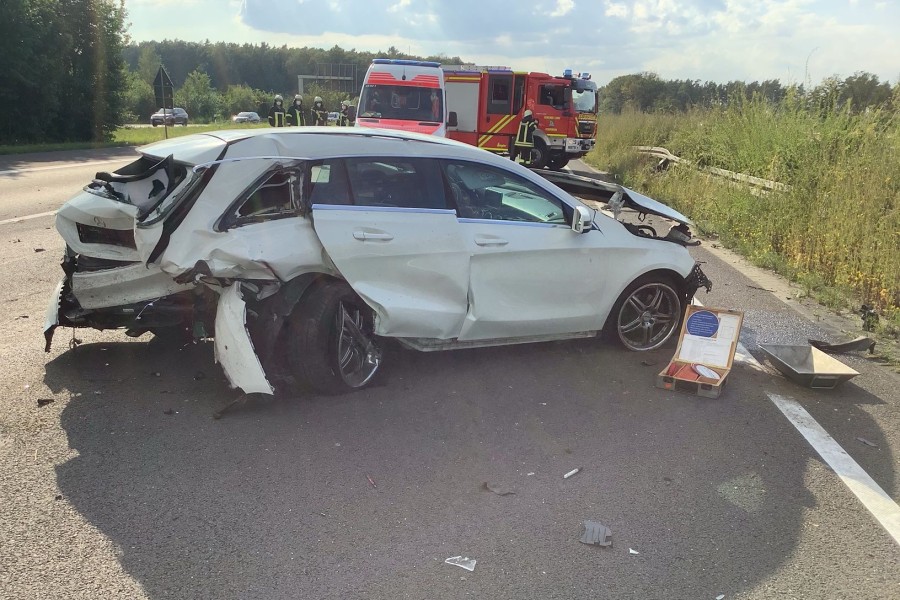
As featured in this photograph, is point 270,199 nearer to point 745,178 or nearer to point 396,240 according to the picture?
point 396,240

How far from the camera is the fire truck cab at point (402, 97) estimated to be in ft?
53.0

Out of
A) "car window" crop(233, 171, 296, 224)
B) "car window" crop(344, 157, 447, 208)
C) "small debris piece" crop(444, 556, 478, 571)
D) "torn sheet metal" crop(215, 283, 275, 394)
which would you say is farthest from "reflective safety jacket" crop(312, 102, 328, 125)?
"small debris piece" crop(444, 556, 478, 571)

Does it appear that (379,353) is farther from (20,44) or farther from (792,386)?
(20,44)

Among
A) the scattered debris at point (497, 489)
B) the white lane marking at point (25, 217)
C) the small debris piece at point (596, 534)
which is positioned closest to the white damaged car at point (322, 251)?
the scattered debris at point (497, 489)

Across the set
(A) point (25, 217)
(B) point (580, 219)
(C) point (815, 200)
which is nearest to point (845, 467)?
(B) point (580, 219)

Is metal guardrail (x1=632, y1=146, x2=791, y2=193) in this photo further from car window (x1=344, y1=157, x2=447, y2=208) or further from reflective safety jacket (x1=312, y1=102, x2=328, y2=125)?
reflective safety jacket (x1=312, y1=102, x2=328, y2=125)

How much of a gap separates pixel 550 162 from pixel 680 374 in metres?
21.7

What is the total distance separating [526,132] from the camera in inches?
947

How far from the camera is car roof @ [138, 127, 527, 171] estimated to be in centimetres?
464

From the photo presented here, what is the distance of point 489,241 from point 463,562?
2503 millimetres

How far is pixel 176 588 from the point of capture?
2.95m

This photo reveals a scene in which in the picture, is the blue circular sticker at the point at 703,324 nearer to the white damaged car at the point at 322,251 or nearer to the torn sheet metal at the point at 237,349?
the white damaged car at the point at 322,251

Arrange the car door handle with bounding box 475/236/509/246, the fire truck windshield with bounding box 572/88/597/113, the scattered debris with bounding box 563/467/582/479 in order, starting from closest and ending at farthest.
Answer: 1. the scattered debris with bounding box 563/467/582/479
2. the car door handle with bounding box 475/236/509/246
3. the fire truck windshield with bounding box 572/88/597/113

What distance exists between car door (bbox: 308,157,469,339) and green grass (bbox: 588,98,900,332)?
495 cm
